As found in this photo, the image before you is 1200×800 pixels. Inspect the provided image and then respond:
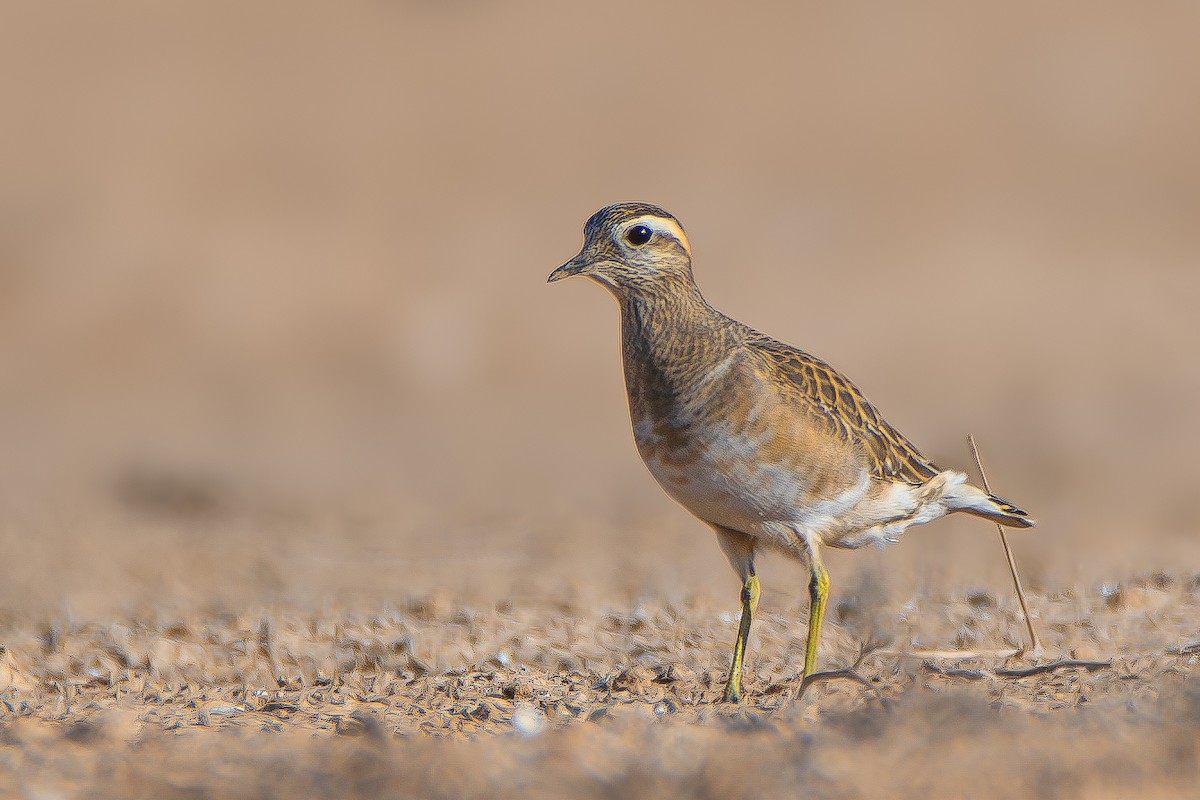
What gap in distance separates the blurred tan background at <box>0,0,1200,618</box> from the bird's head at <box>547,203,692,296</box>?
11.8 feet

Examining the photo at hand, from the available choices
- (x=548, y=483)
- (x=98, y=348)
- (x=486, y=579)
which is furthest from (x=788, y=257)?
(x=486, y=579)

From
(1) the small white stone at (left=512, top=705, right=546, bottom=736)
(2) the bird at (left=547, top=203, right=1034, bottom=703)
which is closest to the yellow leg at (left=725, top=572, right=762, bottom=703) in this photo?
(2) the bird at (left=547, top=203, right=1034, bottom=703)

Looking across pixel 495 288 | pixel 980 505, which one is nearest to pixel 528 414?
pixel 495 288

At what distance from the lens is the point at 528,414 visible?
51.6 ft

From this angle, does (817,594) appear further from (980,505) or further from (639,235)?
(639,235)

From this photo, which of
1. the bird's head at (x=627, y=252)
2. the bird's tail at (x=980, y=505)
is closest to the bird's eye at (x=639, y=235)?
the bird's head at (x=627, y=252)

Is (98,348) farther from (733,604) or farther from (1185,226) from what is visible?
(1185,226)

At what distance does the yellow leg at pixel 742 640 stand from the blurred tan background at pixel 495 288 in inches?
127

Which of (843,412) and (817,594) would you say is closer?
(817,594)

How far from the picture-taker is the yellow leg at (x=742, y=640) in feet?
19.4

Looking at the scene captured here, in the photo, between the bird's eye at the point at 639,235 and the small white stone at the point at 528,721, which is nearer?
the small white stone at the point at 528,721

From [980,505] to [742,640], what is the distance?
137 centimetres

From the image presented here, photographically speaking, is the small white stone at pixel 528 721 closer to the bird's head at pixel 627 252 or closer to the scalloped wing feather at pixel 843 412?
the scalloped wing feather at pixel 843 412

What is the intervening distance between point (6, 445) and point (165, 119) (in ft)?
21.3
